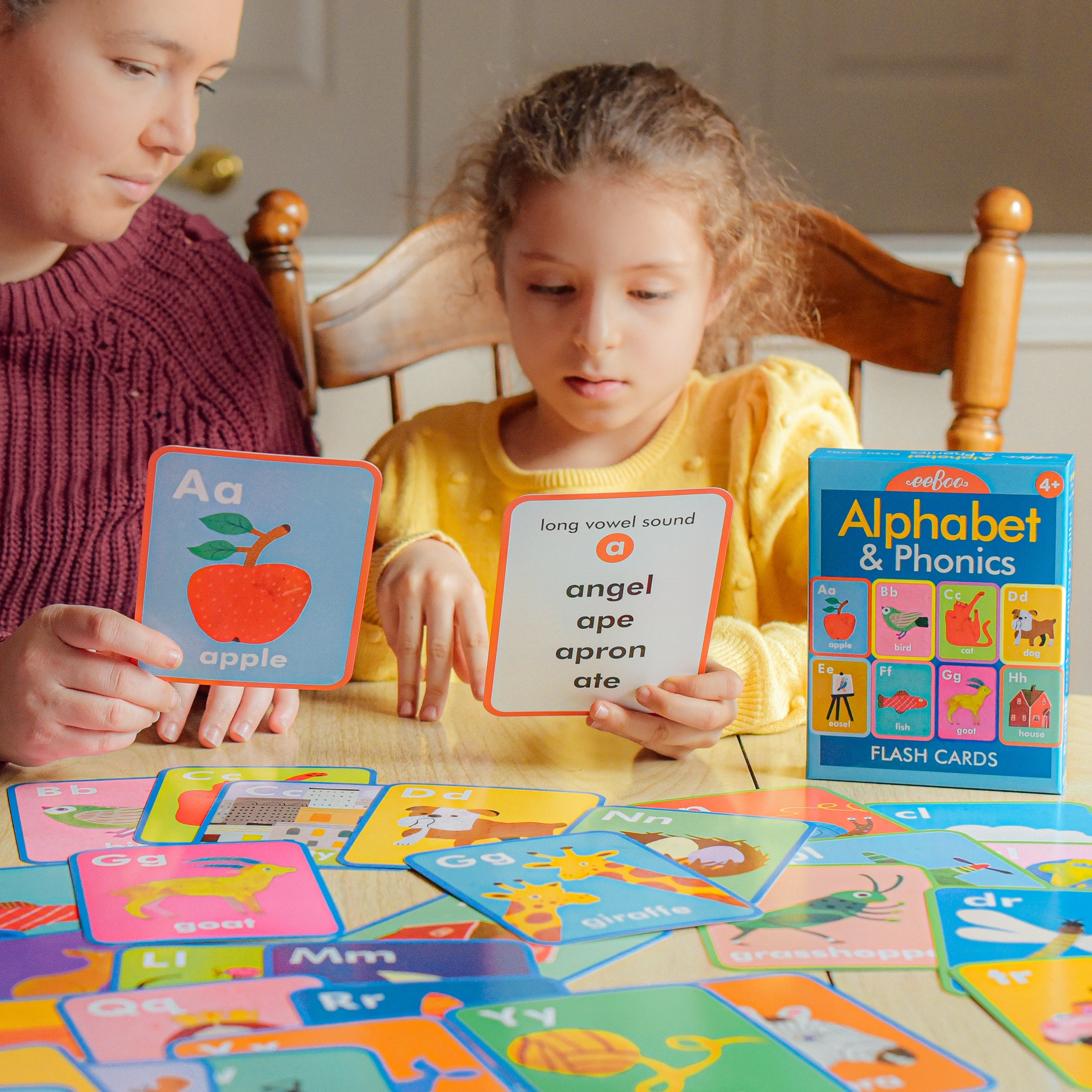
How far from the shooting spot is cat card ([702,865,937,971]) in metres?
0.55

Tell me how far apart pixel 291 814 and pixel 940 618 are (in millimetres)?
441

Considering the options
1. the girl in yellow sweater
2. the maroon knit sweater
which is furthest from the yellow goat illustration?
the maroon knit sweater

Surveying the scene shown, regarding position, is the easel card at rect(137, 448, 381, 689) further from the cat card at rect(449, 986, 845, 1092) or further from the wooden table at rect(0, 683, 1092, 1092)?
the cat card at rect(449, 986, 845, 1092)

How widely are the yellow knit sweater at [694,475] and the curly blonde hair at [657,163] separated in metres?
→ 0.12

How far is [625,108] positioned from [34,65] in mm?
534

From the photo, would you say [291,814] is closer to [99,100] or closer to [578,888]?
[578,888]

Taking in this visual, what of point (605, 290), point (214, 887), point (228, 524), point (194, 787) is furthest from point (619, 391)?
point (214, 887)

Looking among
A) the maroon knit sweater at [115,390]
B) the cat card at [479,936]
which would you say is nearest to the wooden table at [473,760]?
the cat card at [479,936]

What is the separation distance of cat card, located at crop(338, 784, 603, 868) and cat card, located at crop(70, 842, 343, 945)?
43 millimetres

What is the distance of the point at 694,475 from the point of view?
1259 millimetres

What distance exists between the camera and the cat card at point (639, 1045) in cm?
45

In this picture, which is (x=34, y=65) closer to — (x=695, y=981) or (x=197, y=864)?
(x=197, y=864)

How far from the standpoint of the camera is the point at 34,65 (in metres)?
0.98

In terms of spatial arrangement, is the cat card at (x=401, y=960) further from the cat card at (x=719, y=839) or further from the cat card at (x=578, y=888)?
the cat card at (x=719, y=839)
